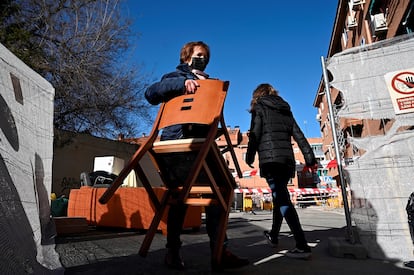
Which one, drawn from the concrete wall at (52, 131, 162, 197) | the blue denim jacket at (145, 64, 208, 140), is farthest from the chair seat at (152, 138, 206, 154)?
the concrete wall at (52, 131, 162, 197)

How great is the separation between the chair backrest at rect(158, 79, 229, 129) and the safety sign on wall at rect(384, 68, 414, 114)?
176 centimetres

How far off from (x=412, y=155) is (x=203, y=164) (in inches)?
76.6

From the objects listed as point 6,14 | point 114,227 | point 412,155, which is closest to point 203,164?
point 412,155

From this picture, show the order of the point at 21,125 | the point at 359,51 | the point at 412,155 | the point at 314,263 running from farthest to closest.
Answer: the point at 359,51
the point at 412,155
the point at 314,263
the point at 21,125

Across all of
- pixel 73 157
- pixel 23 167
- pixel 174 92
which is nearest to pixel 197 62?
pixel 174 92

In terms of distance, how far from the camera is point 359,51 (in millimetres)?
2979

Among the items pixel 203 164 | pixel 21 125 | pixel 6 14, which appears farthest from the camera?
pixel 6 14

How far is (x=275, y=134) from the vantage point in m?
2.90

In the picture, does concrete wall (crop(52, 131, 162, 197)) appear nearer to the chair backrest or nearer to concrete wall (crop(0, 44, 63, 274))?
concrete wall (crop(0, 44, 63, 274))

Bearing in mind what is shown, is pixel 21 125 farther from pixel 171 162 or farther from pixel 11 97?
pixel 171 162

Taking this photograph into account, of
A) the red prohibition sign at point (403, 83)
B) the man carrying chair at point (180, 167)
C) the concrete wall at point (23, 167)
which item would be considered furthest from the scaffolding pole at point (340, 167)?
the concrete wall at point (23, 167)

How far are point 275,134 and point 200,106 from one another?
3.93 ft

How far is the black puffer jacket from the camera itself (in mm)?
2811

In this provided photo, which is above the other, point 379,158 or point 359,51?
point 359,51
